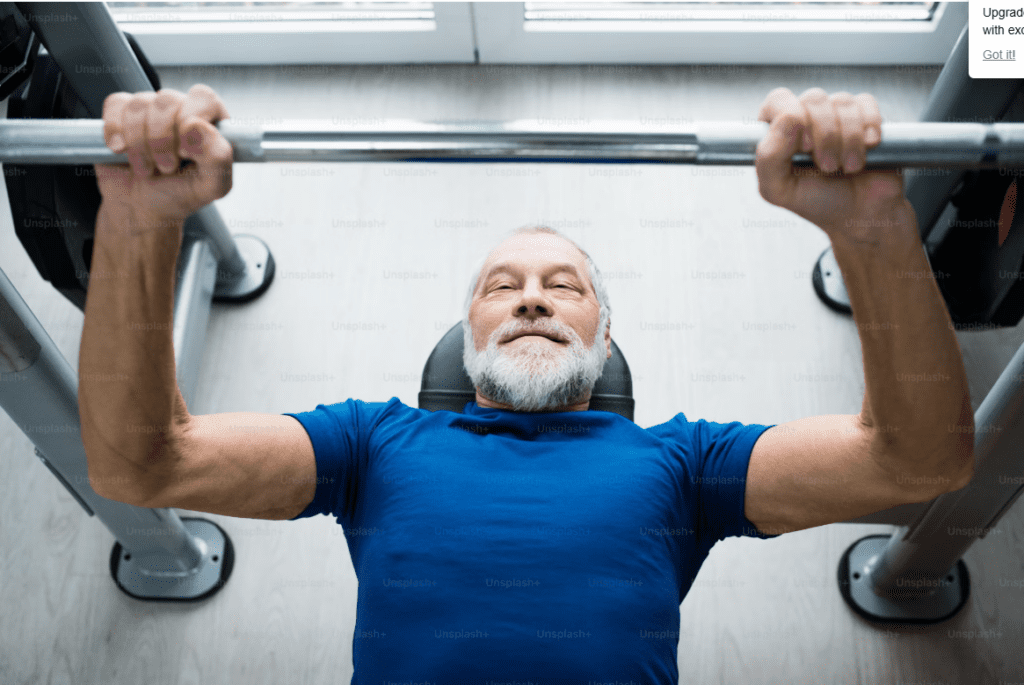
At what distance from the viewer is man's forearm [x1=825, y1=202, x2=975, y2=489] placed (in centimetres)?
98

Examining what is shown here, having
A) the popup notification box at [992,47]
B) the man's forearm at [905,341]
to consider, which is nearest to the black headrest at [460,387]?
the man's forearm at [905,341]

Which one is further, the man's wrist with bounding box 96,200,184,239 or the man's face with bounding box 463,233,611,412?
the man's face with bounding box 463,233,611,412

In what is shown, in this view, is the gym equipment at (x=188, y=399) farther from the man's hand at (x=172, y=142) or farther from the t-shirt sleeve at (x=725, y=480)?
the man's hand at (x=172, y=142)

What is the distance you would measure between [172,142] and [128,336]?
0.24 m

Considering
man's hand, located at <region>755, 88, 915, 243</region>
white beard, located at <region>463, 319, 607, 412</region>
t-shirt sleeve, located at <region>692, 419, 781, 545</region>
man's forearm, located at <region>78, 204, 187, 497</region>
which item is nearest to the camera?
man's hand, located at <region>755, 88, 915, 243</region>

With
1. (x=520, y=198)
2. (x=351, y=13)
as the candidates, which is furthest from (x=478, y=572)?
(x=351, y=13)

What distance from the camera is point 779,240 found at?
214 centimetres

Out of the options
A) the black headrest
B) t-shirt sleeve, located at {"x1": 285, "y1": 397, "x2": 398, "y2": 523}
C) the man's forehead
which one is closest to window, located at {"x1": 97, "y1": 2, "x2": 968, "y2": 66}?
the man's forehead

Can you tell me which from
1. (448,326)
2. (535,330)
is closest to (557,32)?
(448,326)

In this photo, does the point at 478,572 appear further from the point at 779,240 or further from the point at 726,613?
the point at 779,240

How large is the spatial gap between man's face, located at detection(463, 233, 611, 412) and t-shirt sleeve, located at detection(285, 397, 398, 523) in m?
0.21

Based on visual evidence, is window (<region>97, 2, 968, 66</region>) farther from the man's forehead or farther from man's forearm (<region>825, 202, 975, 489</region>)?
man's forearm (<region>825, 202, 975, 489</region>)

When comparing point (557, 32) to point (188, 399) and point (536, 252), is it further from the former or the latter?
point (188, 399)

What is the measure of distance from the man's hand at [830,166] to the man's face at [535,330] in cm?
49
